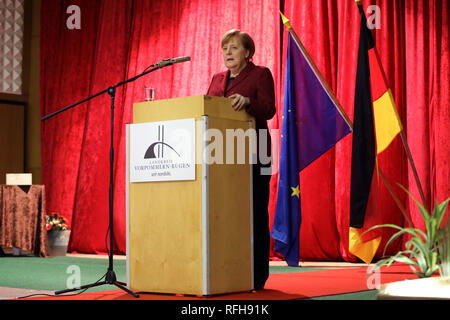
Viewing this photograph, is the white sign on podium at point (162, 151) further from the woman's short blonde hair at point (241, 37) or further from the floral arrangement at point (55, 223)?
the floral arrangement at point (55, 223)

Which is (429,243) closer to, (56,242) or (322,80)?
(322,80)

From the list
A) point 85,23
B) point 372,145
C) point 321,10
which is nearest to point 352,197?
point 372,145

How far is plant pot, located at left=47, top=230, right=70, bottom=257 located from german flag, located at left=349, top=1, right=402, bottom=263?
3354 millimetres

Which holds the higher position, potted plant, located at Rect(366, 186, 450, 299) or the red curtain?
the red curtain

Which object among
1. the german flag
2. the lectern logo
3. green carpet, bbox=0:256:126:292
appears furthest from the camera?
the german flag

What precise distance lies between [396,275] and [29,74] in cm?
612

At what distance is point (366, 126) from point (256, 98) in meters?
1.51

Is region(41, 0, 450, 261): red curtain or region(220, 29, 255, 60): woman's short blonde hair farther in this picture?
region(41, 0, 450, 261): red curtain

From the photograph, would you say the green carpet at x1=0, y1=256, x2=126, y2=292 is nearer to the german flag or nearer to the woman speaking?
the woman speaking

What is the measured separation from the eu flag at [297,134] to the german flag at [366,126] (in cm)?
58

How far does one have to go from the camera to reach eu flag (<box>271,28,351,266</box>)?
4.96 m

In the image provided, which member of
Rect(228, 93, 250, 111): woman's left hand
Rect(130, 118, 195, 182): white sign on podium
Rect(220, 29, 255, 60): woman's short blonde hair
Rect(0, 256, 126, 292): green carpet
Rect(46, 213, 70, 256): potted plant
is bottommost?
Rect(0, 256, 126, 292): green carpet

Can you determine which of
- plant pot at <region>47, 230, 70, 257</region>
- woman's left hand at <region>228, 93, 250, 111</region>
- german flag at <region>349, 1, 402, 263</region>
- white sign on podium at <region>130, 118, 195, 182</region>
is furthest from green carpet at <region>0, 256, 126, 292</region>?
german flag at <region>349, 1, 402, 263</region>
